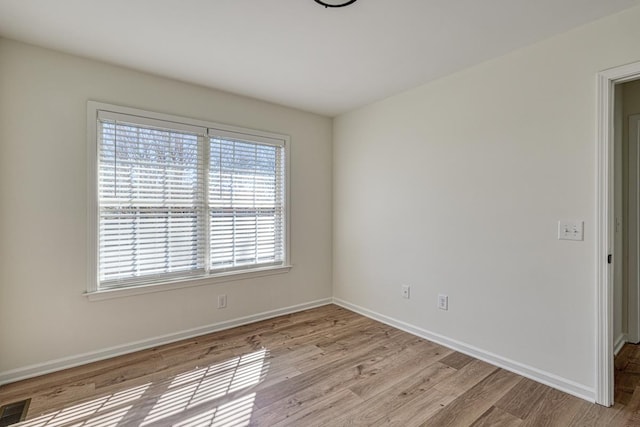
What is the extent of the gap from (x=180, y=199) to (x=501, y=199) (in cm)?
278

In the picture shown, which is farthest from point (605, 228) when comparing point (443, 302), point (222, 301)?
point (222, 301)

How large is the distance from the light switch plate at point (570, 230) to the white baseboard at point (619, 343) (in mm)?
1344

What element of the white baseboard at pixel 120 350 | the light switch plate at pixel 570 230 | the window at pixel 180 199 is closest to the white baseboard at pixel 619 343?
the light switch plate at pixel 570 230

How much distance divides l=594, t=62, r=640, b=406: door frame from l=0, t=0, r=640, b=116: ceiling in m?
0.55

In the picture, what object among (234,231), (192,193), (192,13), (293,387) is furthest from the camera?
(234,231)

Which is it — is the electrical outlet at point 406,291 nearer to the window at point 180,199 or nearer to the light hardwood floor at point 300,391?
the light hardwood floor at point 300,391

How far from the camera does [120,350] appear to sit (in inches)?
103

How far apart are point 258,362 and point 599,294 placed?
2.43 m

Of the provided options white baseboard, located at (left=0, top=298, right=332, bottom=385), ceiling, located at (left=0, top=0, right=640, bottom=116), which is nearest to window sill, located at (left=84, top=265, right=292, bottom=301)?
white baseboard, located at (left=0, top=298, right=332, bottom=385)

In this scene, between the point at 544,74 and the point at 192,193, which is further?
the point at 192,193

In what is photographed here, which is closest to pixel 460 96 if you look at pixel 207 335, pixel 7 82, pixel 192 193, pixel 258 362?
pixel 192 193

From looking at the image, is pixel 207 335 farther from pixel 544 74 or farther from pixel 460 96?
pixel 544 74

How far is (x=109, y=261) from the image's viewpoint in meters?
2.57

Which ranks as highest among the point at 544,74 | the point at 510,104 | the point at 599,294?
the point at 544,74
